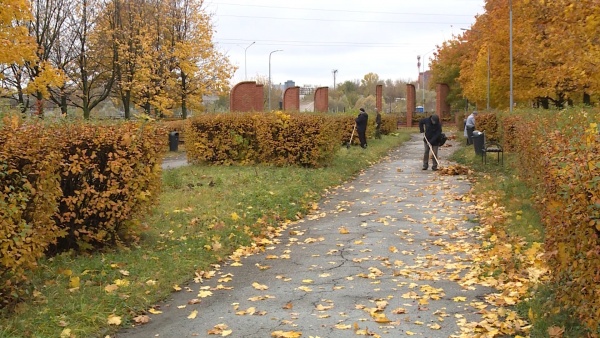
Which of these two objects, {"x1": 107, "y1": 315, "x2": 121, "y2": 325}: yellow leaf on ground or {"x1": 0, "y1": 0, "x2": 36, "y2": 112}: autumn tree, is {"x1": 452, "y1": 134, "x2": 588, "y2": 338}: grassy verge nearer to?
{"x1": 107, "y1": 315, "x2": 121, "y2": 325}: yellow leaf on ground

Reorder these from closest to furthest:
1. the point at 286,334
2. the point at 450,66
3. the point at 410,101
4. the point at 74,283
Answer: the point at 286,334
the point at 74,283
the point at 450,66
the point at 410,101

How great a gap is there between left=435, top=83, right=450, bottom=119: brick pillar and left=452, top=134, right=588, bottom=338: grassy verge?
134 ft

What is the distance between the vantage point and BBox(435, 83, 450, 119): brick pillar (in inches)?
2384

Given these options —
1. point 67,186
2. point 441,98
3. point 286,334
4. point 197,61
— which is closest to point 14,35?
point 67,186

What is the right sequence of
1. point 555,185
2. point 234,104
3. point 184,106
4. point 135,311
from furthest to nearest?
point 184,106 → point 234,104 → point 135,311 → point 555,185

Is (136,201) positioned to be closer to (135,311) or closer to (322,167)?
(135,311)

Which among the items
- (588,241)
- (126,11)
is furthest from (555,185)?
(126,11)

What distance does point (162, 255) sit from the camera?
7.89 meters

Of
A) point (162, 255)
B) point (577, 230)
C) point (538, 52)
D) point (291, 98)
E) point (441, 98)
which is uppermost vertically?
point (538, 52)

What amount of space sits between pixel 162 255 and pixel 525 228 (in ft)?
16.5

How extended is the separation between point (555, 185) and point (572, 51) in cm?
1023

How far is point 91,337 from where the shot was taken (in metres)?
5.28

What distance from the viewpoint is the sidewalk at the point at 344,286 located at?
18.1ft

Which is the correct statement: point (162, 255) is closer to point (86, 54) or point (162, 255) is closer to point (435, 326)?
point (435, 326)
